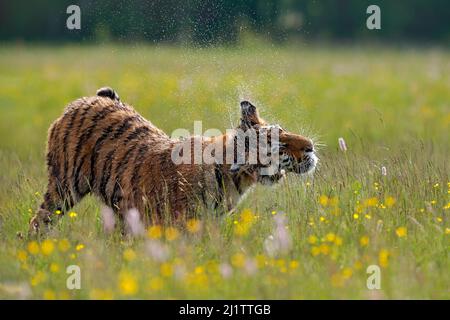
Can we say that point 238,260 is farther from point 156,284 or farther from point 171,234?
point 171,234

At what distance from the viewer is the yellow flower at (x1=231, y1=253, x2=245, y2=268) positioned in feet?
18.2

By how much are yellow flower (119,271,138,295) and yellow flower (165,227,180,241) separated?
1.90ft

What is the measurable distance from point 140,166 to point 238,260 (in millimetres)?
1835

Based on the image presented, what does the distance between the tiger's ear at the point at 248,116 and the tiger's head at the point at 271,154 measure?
8 cm

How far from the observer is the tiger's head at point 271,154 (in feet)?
21.6

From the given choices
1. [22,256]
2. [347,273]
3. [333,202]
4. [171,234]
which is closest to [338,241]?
[347,273]

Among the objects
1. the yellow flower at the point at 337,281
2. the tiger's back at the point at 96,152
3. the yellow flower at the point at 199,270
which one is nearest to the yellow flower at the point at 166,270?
the yellow flower at the point at 199,270

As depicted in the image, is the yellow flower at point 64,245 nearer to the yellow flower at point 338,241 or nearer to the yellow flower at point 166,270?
the yellow flower at point 166,270

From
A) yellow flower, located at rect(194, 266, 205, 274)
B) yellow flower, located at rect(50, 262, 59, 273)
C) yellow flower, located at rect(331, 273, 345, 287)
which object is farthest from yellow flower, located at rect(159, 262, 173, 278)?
yellow flower, located at rect(331, 273, 345, 287)

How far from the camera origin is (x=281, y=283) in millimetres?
5426

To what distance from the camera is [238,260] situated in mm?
5582

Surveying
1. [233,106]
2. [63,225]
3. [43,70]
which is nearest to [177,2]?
[233,106]

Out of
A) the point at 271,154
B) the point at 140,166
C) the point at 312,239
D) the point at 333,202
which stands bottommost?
the point at 312,239

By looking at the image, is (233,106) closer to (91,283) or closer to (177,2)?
(91,283)
